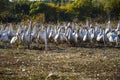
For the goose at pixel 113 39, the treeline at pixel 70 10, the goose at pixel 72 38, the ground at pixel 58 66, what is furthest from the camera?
the treeline at pixel 70 10

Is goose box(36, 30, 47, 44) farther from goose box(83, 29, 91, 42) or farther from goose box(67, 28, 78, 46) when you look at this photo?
goose box(83, 29, 91, 42)

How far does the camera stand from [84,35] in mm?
24172

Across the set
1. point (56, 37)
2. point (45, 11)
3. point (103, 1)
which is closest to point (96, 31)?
point (56, 37)

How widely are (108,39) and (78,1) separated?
44960mm

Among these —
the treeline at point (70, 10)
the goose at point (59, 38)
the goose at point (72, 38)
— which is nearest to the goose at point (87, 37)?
the goose at point (72, 38)

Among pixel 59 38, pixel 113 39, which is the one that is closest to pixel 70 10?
pixel 59 38

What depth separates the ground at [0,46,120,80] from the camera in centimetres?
1207

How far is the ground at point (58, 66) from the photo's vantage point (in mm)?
12066

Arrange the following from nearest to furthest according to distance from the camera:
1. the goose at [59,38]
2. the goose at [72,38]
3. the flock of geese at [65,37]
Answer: the flock of geese at [65,37], the goose at [72,38], the goose at [59,38]

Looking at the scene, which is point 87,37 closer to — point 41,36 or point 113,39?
point 113,39

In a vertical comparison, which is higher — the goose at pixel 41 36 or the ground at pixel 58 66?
the goose at pixel 41 36

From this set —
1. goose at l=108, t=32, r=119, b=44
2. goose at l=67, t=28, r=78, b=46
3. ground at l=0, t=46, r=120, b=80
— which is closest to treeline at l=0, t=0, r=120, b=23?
goose at l=67, t=28, r=78, b=46

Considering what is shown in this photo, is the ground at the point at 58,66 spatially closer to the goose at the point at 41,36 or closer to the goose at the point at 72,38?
the goose at the point at 72,38

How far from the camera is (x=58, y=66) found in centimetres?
1410
